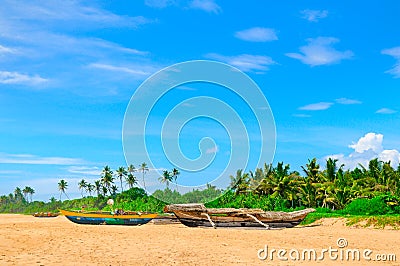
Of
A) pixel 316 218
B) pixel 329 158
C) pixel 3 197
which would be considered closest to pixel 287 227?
pixel 316 218

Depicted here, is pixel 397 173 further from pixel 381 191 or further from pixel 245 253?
pixel 245 253

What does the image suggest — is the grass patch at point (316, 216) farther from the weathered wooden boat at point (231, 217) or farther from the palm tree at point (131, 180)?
the palm tree at point (131, 180)

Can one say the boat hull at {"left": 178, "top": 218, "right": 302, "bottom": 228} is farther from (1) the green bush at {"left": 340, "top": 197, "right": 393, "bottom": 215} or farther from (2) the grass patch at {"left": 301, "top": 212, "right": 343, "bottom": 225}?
(1) the green bush at {"left": 340, "top": 197, "right": 393, "bottom": 215}

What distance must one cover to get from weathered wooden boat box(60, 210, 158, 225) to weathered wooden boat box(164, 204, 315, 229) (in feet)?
8.89

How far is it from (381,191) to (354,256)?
93.1 feet

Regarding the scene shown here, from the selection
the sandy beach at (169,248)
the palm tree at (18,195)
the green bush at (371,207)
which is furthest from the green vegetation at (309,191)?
the palm tree at (18,195)

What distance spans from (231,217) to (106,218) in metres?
8.85

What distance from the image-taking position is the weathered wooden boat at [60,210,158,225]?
30281 mm


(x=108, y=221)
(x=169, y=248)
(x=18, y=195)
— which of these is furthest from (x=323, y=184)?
(x=18, y=195)

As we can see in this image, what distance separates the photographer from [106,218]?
30359 mm

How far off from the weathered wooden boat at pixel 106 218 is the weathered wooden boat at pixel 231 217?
2710 mm

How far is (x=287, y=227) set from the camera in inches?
1167

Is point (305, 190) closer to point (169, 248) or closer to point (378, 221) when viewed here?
point (378, 221)

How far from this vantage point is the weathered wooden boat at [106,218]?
30.3m
